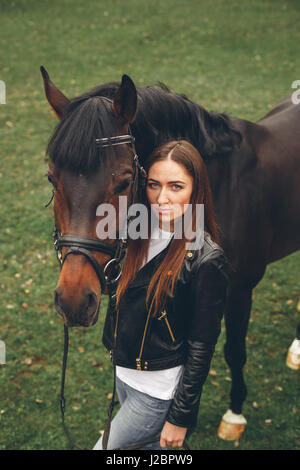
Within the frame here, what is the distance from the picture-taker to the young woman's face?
198 centimetres

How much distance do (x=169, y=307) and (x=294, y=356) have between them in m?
2.65

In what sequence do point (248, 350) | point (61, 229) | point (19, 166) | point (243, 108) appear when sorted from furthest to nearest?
point (243, 108) < point (19, 166) < point (248, 350) < point (61, 229)

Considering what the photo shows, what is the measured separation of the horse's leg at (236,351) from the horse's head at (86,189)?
1.58 meters

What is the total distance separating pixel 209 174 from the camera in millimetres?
2752

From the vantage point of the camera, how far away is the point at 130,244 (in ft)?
7.04

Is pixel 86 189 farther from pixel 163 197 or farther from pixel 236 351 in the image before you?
pixel 236 351

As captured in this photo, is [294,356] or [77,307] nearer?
[77,307]

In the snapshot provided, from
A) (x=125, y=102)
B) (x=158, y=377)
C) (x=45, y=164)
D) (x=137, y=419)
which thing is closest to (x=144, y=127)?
(x=125, y=102)

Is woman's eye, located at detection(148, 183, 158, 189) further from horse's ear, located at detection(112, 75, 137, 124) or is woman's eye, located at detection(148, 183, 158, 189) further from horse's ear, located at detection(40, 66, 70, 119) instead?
horse's ear, located at detection(40, 66, 70, 119)

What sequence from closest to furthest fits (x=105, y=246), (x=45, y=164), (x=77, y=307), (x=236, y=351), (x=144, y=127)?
(x=77, y=307) < (x=105, y=246) < (x=144, y=127) < (x=236, y=351) < (x=45, y=164)

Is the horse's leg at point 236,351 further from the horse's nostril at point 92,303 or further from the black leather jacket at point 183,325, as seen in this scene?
the horse's nostril at point 92,303
